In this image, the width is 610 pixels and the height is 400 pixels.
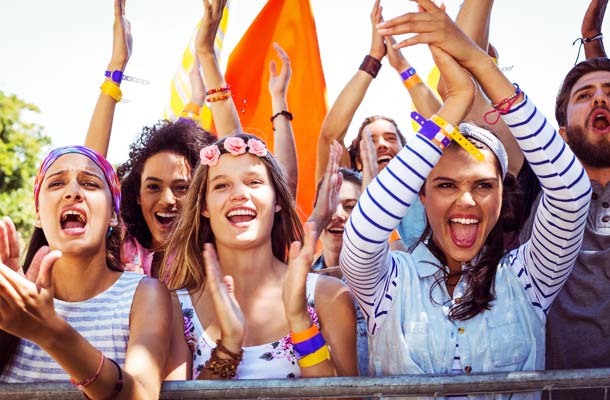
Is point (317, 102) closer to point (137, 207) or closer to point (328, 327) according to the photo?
point (137, 207)

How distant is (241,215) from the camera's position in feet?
10.8

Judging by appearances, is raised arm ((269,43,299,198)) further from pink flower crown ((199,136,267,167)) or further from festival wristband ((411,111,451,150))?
festival wristband ((411,111,451,150))

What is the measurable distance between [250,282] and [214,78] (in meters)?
1.97

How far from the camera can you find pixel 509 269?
3029 mm

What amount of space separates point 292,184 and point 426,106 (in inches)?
33.3

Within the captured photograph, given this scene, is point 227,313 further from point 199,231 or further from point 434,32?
point 434,32

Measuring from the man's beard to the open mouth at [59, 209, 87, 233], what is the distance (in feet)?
7.12

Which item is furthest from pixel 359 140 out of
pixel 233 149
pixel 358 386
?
pixel 358 386

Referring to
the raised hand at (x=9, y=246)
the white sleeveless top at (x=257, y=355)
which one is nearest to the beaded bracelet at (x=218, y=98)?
the white sleeveless top at (x=257, y=355)

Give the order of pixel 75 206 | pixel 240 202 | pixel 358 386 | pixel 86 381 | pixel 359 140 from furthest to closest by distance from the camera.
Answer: pixel 359 140
pixel 240 202
pixel 75 206
pixel 358 386
pixel 86 381

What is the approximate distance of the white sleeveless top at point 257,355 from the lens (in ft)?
9.55

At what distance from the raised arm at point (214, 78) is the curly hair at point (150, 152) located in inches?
9.4

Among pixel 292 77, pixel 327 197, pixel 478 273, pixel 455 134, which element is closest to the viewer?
pixel 455 134

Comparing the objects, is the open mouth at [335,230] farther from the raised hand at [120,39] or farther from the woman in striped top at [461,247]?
the raised hand at [120,39]
